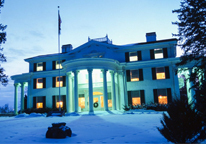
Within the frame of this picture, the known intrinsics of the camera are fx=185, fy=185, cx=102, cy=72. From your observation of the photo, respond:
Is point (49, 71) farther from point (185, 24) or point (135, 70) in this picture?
point (185, 24)

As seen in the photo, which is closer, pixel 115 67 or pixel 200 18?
pixel 200 18

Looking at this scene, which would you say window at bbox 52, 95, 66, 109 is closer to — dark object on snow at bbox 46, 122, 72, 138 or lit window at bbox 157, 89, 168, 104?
lit window at bbox 157, 89, 168, 104

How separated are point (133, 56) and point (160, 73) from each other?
4739 mm

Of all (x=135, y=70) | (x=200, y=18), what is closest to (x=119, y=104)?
(x=135, y=70)

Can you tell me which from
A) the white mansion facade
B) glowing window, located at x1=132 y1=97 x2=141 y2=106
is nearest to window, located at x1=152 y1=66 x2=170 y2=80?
the white mansion facade

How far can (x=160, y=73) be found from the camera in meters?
26.3

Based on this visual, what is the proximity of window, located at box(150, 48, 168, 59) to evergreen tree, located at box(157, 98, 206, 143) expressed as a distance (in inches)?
881

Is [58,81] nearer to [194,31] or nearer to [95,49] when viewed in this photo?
[95,49]

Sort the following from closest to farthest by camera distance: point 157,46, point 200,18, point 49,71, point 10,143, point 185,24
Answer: point 10,143, point 200,18, point 185,24, point 157,46, point 49,71

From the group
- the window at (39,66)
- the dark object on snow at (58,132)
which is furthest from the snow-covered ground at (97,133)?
the window at (39,66)

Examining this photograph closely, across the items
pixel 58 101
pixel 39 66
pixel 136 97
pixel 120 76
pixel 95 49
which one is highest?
pixel 95 49

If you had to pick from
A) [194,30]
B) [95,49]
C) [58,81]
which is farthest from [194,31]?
[58,81]

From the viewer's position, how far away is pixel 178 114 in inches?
214

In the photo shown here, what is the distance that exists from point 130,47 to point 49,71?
13681 mm
